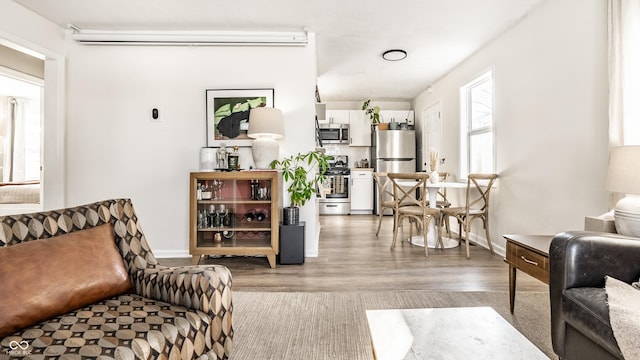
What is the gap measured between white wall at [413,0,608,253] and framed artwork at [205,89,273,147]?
269 centimetres

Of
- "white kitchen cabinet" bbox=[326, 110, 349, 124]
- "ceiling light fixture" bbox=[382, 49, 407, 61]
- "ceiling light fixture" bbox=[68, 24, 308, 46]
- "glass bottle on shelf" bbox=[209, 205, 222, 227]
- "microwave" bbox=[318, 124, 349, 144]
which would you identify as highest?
"ceiling light fixture" bbox=[382, 49, 407, 61]

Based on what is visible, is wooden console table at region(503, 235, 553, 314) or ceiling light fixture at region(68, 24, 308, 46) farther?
ceiling light fixture at region(68, 24, 308, 46)

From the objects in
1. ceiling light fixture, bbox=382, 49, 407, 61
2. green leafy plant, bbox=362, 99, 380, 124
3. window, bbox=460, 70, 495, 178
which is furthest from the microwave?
window, bbox=460, 70, 495, 178

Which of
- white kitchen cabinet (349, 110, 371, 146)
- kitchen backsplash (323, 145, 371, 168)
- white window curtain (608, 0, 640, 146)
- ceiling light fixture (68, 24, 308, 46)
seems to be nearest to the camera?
white window curtain (608, 0, 640, 146)

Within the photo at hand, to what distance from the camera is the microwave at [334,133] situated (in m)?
7.01

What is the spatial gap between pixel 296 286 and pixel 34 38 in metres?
3.58

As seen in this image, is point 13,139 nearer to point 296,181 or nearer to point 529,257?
point 296,181

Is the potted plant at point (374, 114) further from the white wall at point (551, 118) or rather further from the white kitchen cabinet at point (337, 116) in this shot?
the white wall at point (551, 118)

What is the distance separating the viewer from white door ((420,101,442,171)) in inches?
222

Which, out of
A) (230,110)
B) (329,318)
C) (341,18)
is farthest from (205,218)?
(341,18)

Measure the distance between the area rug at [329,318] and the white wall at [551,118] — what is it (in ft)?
3.14

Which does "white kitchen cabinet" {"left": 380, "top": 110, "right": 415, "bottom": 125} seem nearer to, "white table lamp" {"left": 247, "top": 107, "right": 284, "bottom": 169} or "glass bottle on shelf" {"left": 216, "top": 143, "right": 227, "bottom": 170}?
"white table lamp" {"left": 247, "top": 107, "right": 284, "bottom": 169}

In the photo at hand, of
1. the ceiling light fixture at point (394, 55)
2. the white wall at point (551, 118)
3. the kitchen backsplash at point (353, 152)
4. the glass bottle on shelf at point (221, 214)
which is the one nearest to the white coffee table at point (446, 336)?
the white wall at point (551, 118)

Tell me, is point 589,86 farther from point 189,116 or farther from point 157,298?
point 189,116
